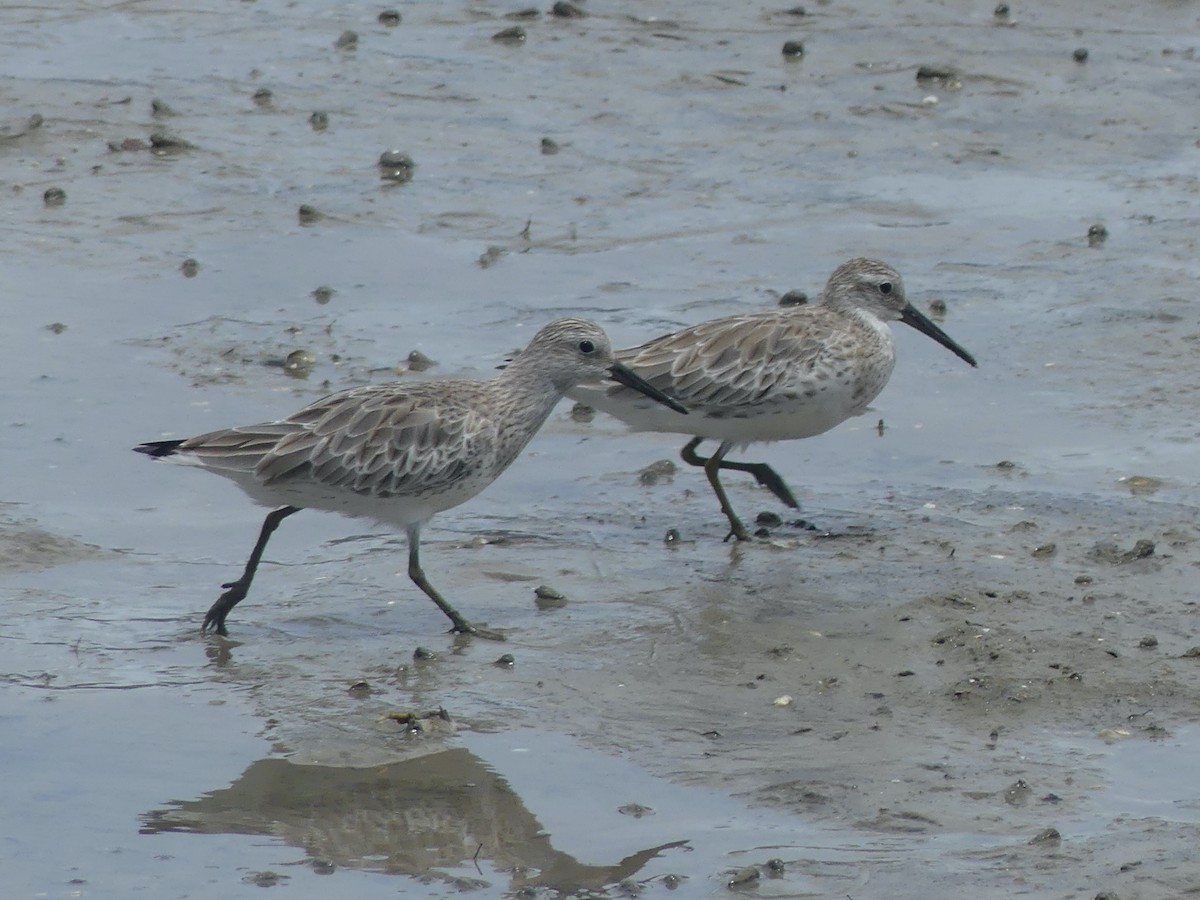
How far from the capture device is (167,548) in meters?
9.73

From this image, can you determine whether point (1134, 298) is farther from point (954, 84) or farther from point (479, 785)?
point (479, 785)

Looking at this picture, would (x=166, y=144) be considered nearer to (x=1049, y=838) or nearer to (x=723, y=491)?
(x=723, y=491)

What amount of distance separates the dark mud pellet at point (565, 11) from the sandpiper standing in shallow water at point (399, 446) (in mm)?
8997

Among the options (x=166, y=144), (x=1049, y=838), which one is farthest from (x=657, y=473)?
(x=166, y=144)

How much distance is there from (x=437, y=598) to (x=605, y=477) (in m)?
2.13

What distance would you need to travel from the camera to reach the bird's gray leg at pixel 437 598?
8.86 metres

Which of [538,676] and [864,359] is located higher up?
[864,359]

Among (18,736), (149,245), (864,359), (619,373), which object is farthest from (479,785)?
(149,245)

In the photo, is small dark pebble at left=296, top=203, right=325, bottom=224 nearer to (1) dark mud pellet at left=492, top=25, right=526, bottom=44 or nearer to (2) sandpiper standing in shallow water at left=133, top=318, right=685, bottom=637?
(1) dark mud pellet at left=492, top=25, right=526, bottom=44

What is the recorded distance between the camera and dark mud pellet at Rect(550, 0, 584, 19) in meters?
18.1

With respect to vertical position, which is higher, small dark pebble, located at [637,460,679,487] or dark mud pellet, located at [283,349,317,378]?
dark mud pellet, located at [283,349,317,378]

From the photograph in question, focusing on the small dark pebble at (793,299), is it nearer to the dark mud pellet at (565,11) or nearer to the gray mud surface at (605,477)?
the gray mud surface at (605,477)

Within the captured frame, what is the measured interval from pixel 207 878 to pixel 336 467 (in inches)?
100.0

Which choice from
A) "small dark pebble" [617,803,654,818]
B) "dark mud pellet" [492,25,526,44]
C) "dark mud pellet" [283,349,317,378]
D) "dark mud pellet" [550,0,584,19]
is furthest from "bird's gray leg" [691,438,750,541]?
"dark mud pellet" [550,0,584,19]
